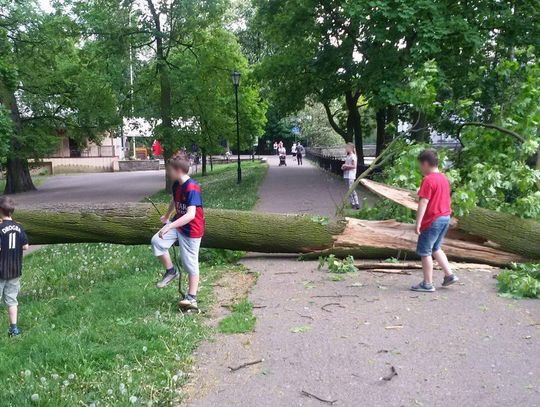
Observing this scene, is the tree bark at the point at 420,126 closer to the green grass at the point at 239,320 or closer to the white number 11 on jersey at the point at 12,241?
the green grass at the point at 239,320

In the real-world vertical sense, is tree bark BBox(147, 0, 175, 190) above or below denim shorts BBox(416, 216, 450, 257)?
above

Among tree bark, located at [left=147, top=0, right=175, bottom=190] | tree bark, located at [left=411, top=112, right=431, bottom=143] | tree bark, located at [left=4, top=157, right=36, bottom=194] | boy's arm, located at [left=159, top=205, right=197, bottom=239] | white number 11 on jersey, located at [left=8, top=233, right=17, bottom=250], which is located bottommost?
tree bark, located at [left=4, top=157, right=36, bottom=194]

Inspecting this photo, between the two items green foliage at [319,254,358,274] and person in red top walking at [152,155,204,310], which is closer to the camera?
person in red top walking at [152,155,204,310]

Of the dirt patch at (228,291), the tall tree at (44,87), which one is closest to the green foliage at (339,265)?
the dirt patch at (228,291)

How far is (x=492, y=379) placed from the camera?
4027 millimetres

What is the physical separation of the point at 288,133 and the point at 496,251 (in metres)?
62.6

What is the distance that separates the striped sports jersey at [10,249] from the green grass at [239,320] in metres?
2.17

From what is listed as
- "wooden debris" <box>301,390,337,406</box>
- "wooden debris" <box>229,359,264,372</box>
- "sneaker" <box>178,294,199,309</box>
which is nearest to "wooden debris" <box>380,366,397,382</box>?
"wooden debris" <box>301,390,337,406</box>

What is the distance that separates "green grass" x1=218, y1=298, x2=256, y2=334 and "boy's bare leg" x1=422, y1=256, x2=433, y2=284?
1.96 metres

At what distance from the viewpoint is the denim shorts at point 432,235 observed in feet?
20.6

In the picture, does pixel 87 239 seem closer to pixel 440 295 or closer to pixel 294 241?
pixel 294 241

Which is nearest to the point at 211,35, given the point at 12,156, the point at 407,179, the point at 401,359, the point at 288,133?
the point at 12,156

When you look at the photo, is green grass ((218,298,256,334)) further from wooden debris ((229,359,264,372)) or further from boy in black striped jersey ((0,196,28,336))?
boy in black striped jersey ((0,196,28,336))

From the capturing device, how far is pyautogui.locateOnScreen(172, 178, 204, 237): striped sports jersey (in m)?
5.55
